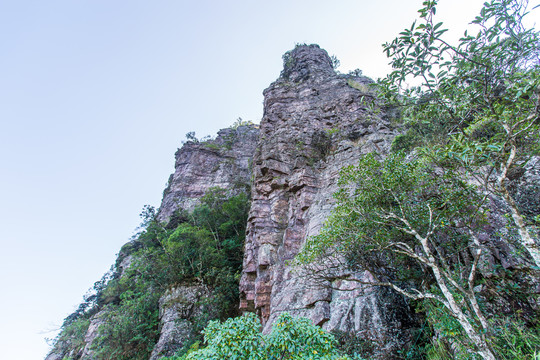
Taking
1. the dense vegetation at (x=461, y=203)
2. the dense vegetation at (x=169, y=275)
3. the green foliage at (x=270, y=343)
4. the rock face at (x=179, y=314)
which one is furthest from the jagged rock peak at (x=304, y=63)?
the green foliage at (x=270, y=343)

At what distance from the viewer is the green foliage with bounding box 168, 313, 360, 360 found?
4.82 meters

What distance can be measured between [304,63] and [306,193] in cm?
2121

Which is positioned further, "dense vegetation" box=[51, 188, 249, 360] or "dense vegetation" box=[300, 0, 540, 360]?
"dense vegetation" box=[51, 188, 249, 360]

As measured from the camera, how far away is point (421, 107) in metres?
6.57

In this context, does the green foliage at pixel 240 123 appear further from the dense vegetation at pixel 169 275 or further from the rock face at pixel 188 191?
the dense vegetation at pixel 169 275

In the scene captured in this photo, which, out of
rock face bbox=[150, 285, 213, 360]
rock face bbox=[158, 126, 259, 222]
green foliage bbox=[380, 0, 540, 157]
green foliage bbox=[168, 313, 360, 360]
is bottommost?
rock face bbox=[150, 285, 213, 360]

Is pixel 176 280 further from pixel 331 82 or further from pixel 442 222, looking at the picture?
pixel 331 82

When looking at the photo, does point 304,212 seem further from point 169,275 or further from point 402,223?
point 169,275

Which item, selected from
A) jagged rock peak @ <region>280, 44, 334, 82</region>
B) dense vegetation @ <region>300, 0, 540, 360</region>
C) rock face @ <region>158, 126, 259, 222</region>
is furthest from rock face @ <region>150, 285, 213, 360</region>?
jagged rock peak @ <region>280, 44, 334, 82</region>

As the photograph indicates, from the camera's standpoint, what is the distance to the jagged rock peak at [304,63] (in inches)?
1102

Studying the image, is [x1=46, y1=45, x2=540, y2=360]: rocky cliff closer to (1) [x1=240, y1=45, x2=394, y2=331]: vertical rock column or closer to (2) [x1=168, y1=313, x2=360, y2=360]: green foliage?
(1) [x1=240, y1=45, x2=394, y2=331]: vertical rock column

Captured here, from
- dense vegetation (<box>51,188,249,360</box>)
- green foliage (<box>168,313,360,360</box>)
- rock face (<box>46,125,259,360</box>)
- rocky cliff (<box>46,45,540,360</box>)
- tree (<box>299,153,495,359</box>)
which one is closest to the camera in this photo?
green foliage (<box>168,313,360,360</box>)

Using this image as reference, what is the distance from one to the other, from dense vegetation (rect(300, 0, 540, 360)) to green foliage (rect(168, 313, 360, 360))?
7.88 feet

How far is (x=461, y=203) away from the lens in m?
6.33
